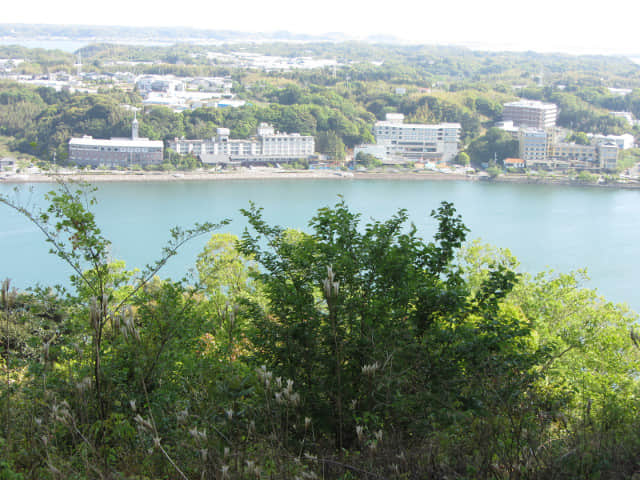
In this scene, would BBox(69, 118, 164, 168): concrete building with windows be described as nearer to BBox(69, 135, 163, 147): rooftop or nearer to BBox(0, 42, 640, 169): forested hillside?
BBox(69, 135, 163, 147): rooftop

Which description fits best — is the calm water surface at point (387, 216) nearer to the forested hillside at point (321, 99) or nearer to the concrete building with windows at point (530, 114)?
the forested hillside at point (321, 99)

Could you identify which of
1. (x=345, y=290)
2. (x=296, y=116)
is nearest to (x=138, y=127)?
(x=296, y=116)

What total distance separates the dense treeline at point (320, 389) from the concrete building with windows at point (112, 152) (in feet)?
43.0

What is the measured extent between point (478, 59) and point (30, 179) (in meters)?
32.2

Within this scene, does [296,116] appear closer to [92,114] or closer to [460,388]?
[92,114]

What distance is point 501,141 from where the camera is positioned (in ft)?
51.8

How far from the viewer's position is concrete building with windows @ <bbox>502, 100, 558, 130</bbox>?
19531 mm

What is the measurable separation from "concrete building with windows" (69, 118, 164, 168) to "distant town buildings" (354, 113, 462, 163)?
584cm

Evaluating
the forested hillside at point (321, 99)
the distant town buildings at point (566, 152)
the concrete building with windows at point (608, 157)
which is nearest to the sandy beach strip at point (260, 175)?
the forested hillside at point (321, 99)

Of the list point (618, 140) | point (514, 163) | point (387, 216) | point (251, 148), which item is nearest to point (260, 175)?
point (251, 148)

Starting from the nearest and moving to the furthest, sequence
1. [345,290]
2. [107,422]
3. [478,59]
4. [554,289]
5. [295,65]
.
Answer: [107,422] → [345,290] → [554,289] → [295,65] → [478,59]

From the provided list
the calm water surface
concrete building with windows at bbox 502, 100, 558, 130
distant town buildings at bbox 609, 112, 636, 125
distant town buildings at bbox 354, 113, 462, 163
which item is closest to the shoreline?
the calm water surface

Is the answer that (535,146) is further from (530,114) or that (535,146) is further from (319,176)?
(319,176)

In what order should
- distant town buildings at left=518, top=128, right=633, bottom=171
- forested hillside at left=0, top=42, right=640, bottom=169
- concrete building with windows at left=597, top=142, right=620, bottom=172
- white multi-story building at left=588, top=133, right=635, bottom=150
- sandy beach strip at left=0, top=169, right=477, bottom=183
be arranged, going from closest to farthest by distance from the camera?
sandy beach strip at left=0, top=169, right=477, bottom=183, concrete building with windows at left=597, top=142, right=620, bottom=172, distant town buildings at left=518, top=128, right=633, bottom=171, white multi-story building at left=588, top=133, right=635, bottom=150, forested hillside at left=0, top=42, right=640, bottom=169
